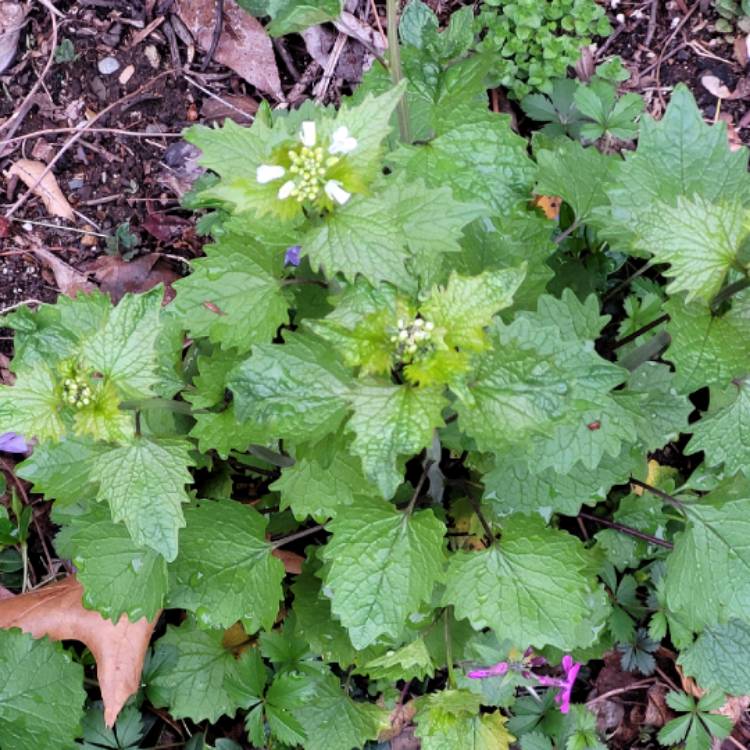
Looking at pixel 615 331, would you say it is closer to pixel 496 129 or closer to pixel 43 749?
pixel 496 129

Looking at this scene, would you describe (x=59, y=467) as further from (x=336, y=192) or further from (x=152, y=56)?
(x=152, y=56)

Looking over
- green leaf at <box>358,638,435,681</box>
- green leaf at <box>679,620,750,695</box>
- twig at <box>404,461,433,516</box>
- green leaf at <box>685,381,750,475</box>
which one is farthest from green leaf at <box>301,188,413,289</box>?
green leaf at <box>679,620,750,695</box>

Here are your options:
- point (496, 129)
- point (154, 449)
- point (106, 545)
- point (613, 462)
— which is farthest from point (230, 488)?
point (496, 129)

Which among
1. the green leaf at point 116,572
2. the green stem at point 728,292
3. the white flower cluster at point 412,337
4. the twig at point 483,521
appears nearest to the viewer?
the white flower cluster at point 412,337

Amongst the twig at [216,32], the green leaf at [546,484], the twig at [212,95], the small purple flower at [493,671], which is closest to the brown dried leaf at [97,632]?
the small purple flower at [493,671]

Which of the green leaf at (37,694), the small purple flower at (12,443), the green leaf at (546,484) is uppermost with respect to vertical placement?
the green leaf at (546,484)

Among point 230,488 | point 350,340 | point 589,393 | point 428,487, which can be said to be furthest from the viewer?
point 230,488

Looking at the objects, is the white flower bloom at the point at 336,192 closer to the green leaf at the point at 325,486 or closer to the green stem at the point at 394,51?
the green stem at the point at 394,51
